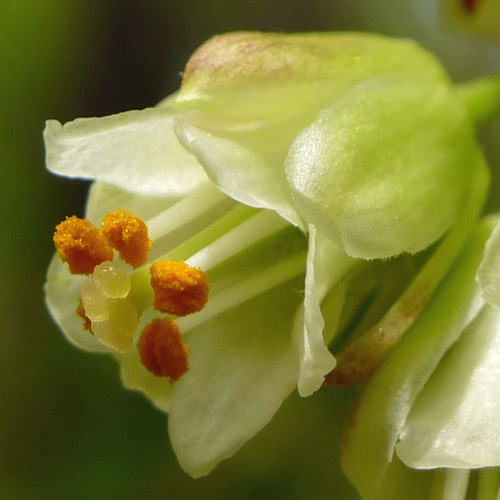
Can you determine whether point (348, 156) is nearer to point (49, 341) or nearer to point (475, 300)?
point (475, 300)

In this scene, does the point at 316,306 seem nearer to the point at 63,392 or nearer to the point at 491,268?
the point at 491,268

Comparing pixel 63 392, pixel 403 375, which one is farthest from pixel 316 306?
pixel 63 392

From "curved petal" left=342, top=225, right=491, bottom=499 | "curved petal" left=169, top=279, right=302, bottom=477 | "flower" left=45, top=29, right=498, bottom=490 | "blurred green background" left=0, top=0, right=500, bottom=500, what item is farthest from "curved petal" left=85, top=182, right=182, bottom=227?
"blurred green background" left=0, top=0, right=500, bottom=500

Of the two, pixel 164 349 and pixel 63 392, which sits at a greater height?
pixel 164 349

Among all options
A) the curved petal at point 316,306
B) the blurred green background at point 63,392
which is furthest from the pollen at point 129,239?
the blurred green background at point 63,392

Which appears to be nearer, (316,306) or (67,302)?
(316,306)

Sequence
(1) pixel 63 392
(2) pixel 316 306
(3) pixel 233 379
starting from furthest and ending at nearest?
(1) pixel 63 392 → (3) pixel 233 379 → (2) pixel 316 306

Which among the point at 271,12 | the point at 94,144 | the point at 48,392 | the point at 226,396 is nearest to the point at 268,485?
the point at 48,392
